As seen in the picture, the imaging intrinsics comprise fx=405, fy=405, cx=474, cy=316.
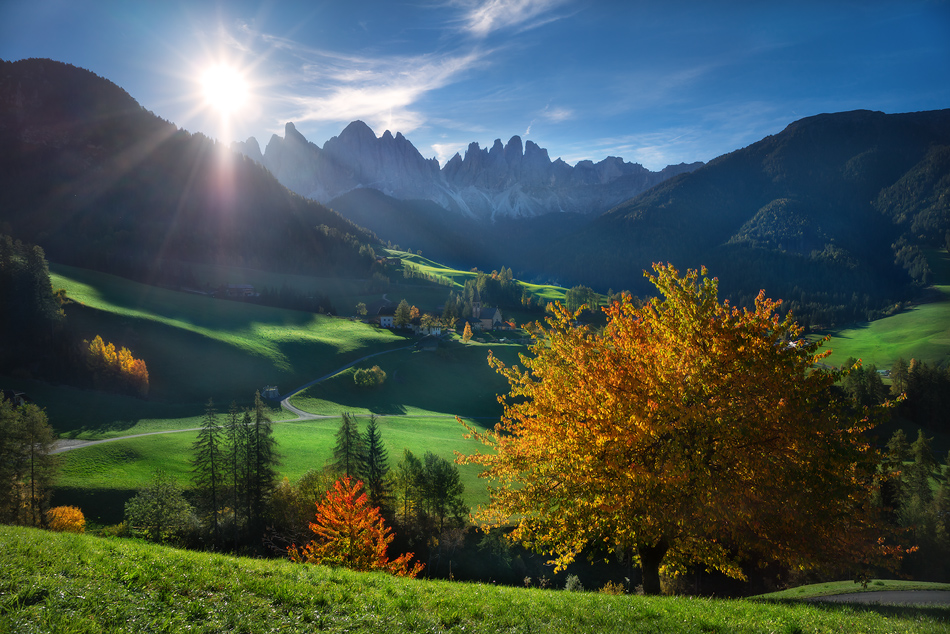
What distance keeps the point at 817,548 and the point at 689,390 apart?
5.78 meters

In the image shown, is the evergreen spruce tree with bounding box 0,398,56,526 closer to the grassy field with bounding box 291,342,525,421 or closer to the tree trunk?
the grassy field with bounding box 291,342,525,421

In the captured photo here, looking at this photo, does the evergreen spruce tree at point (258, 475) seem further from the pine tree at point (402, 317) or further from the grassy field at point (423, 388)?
the pine tree at point (402, 317)

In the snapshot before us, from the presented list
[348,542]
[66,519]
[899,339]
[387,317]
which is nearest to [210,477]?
[66,519]

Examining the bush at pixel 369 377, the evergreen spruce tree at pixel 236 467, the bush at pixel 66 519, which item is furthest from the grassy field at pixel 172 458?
the bush at pixel 369 377

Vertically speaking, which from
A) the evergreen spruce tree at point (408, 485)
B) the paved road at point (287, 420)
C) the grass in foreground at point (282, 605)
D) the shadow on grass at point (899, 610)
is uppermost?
the grass in foreground at point (282, 605)

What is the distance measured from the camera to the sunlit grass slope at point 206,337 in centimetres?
7544

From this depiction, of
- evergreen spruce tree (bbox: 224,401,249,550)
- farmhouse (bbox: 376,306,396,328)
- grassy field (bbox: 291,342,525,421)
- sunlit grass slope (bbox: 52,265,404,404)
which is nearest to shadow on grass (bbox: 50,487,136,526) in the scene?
evergreen spruce tree (bbox: 224,401,249,550)

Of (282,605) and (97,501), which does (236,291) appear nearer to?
(97,501)

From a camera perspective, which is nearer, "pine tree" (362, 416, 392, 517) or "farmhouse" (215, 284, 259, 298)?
"pine tree" (362, 416, 392, 517)

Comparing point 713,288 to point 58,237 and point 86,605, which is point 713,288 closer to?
point 86,605

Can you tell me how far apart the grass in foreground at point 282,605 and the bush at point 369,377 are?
2948 inches

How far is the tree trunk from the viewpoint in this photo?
1480 centimetres

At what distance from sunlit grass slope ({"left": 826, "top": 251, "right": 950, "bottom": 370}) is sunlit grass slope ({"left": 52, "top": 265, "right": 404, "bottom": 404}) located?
506 ft

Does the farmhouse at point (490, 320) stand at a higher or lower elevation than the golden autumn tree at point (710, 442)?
higher
